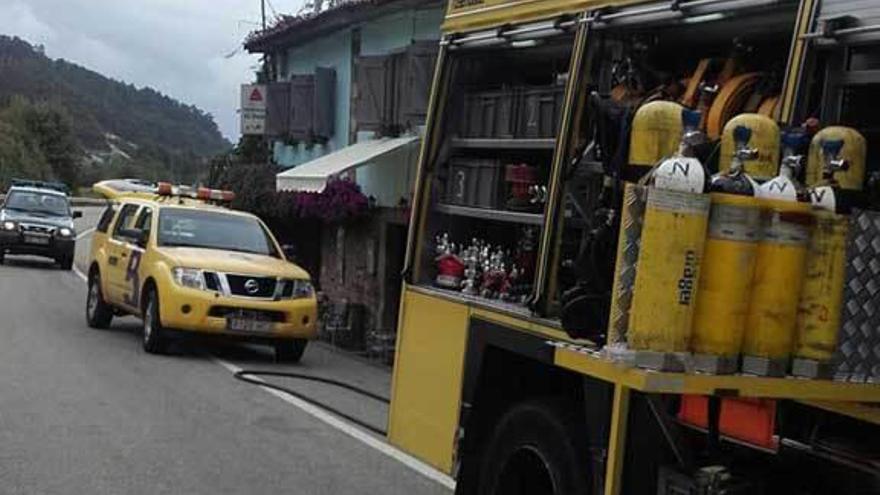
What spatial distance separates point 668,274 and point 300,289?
424 inches

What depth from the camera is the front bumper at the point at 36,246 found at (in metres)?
26.7

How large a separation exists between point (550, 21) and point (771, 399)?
87.3 inches

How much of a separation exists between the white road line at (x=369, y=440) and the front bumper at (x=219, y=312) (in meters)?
1.90

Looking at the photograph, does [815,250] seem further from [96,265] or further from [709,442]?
[96,265]

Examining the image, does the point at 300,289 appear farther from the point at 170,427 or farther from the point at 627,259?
the point at 627,259

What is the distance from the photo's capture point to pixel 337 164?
1619 cm

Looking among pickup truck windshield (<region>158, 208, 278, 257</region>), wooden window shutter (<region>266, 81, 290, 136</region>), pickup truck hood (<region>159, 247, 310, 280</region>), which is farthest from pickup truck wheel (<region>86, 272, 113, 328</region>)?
wooden window shutter (<region>266, 81, 290, 136</region>)

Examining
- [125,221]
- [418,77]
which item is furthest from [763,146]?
[125,221]

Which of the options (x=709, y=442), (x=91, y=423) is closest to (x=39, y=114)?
(x=91, y=423)

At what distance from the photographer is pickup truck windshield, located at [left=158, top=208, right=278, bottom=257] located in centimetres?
1439

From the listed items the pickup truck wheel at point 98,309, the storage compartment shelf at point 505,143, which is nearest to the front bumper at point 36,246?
the pickup truck wheel at point 98,309

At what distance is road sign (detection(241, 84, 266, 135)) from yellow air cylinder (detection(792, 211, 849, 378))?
19.2m

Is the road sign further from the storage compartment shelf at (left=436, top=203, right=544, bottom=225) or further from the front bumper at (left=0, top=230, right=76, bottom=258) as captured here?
the storage compartment shelf at (left=436, top=203, right=544, bottom=225)

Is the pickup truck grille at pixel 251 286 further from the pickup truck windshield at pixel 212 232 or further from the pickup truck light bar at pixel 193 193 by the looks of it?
the pickup truck light bar at pixel 193 193
